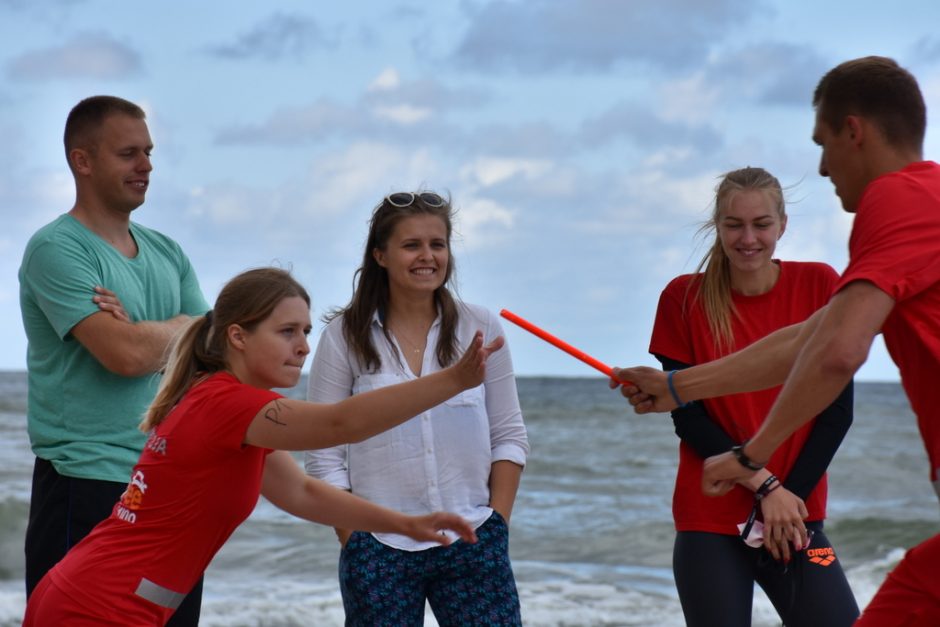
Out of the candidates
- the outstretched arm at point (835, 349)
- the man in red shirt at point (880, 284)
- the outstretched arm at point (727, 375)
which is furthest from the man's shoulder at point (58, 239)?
the outstretched arm at point (835, 349)

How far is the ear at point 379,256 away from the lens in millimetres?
3645

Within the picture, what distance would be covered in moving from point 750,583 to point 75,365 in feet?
6.90

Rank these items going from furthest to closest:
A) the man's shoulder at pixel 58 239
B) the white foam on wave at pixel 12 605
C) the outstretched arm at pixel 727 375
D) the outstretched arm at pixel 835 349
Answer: the white foam on wave at pixel 12 605 < the man's shoulder at pixel 58 239 < the outstretched arm at pixel 727 375 < the outstretched arm at pixel 835 349

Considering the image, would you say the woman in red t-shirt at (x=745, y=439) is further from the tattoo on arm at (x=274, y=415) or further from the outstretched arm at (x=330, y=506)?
the tattoo on arm at (x=274, y=415)

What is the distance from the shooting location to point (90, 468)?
348cm

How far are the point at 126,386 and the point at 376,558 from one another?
0.94 m

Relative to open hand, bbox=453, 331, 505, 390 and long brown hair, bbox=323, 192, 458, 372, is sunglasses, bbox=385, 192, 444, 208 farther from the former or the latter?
open hand, bbox=453, 331, 505, 390

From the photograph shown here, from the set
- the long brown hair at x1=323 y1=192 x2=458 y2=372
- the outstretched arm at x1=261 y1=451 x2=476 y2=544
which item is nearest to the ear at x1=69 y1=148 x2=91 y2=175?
the long brown hair at x1=323 y1=192 x2=458 y2=372

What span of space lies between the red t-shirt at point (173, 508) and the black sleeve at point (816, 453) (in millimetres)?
1574

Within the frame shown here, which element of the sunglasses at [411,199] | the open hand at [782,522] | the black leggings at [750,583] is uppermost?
the sunglasses at [411,199]

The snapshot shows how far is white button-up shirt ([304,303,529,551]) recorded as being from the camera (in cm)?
342

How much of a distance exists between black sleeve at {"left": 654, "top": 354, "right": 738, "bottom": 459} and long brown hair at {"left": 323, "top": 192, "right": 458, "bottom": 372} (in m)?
0.70

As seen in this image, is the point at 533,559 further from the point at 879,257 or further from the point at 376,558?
the point at 879,257

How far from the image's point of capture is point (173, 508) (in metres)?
2.73
